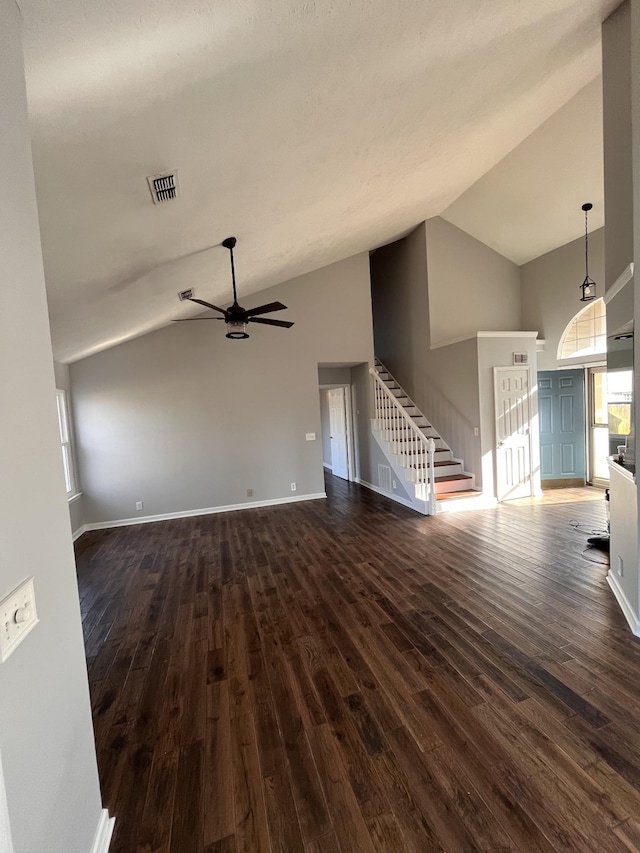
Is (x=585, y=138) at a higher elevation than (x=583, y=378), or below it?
higher

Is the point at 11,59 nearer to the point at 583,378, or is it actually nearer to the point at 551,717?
the point at 551,717

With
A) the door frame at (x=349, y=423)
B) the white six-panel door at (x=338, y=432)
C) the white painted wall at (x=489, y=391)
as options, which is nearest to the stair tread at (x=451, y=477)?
the white painted wall at (x=489, y=391)

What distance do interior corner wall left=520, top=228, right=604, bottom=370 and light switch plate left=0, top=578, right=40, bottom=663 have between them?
7.59 m

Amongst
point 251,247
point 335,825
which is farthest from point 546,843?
point 251,247

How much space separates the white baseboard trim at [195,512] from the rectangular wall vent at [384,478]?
1057 mm

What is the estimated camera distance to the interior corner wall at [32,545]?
872 mm

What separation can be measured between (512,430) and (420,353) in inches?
90.5

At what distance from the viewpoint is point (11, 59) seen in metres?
1.00

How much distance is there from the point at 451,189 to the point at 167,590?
649 centimetres

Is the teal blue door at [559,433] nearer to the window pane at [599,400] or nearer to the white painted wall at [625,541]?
the window pane at [599,400]

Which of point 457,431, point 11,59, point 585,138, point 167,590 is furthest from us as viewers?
point 457,431

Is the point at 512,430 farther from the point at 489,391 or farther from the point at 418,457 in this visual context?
the point at 418,457

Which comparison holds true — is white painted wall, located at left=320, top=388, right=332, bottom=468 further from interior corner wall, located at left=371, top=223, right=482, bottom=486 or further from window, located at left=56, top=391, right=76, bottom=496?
window, located at left=56, top=391, right=76, bottom=496

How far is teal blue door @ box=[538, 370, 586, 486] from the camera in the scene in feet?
20.7
